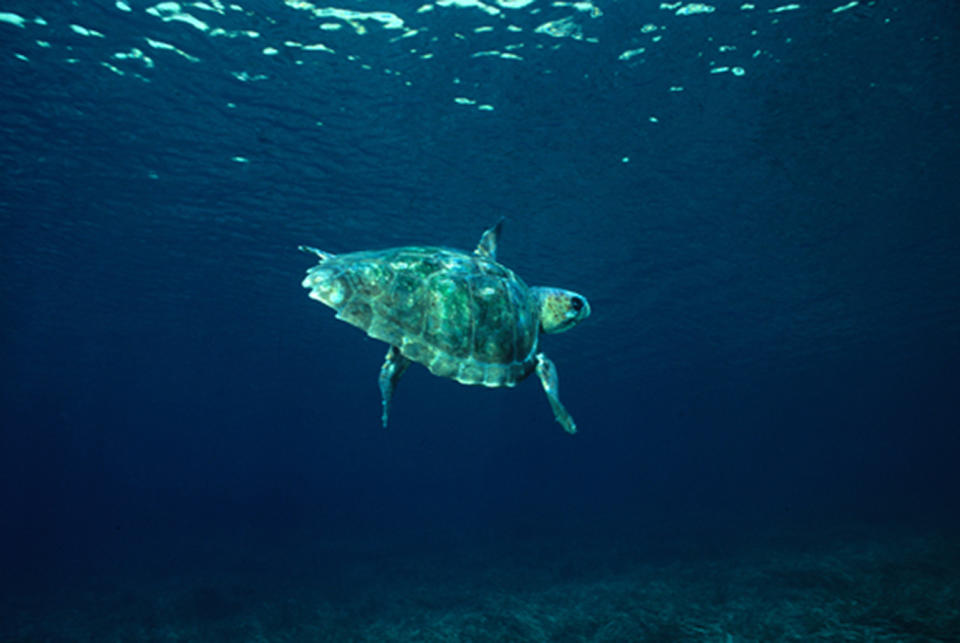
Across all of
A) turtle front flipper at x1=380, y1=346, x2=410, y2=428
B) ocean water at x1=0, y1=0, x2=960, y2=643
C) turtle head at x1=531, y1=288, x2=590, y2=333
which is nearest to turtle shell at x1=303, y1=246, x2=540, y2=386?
turtle front flipper at x1=380, y1=346, x2=410, y2=428

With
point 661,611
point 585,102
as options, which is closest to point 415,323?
point 585,102

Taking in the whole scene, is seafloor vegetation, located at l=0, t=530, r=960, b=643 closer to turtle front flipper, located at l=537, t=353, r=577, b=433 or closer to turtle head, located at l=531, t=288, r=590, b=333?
turtle front flipper, located at l=537, t=353, r=577, b=433

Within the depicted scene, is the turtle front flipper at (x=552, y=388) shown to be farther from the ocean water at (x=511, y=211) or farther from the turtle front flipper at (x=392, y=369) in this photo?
the ocean water at (x=511, y=211)

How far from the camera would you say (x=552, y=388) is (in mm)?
6312

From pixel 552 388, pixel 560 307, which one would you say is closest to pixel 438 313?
pixel 552 388

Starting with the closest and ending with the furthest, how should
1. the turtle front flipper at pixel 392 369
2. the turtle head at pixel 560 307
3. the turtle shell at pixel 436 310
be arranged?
1. the turtle shell at pixel 436 310
2. the turtle front flipper at pixel 392 369
3. the turtle head at pixel 560 307

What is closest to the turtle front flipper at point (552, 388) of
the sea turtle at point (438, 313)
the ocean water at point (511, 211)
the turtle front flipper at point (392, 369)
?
the sea turtle at point (438, 313)

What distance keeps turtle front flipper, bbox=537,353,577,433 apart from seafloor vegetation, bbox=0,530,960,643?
28.8 ft

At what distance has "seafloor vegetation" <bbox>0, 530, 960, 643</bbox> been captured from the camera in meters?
12.0

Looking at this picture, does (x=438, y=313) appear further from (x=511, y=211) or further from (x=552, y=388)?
(x=511, y=211)

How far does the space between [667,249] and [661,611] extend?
14.2m

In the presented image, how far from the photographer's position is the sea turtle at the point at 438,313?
5781 mm

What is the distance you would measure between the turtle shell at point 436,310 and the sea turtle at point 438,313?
0.04 ft

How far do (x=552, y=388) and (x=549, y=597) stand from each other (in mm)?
12624
